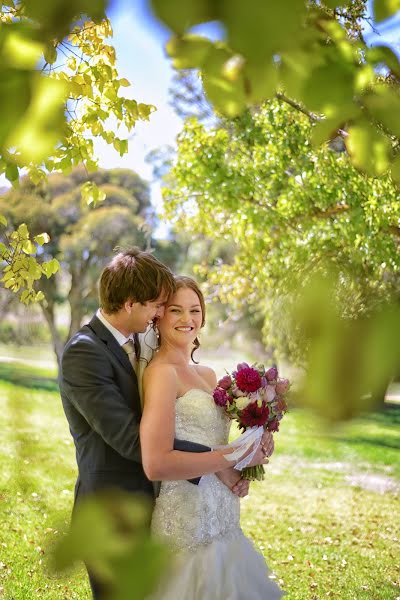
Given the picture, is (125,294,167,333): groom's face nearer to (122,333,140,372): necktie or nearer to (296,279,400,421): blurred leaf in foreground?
(122,333,140,372): necktie

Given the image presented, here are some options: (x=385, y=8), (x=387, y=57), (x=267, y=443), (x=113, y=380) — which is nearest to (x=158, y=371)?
(x=113, y=380)

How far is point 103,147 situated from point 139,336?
908 millimetres

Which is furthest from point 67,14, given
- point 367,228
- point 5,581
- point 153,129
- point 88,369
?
point 153,129

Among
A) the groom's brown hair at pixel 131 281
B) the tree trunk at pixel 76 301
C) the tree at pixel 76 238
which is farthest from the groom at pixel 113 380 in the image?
→ the tree trunk at pixel 76 301

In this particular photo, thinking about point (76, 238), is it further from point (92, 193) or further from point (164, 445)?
point (164, 445)

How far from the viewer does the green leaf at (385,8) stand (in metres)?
0.45

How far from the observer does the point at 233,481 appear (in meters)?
2.70

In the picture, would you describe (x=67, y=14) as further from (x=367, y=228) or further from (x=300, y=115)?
(x=300, y=115)

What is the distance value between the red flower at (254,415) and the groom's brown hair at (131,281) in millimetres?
467

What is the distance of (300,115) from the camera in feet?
25.0

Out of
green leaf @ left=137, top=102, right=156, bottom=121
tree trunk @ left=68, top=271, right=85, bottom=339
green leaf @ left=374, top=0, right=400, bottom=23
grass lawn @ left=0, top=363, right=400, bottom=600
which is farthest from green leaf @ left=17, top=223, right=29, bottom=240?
tree trunk @ left=68, top=271, right=85, bottom=339

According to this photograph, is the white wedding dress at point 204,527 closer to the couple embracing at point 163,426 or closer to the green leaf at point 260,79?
the couple embracing at point 163,426

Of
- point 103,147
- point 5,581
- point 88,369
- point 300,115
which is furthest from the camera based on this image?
point 300,115

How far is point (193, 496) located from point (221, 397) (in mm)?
361
